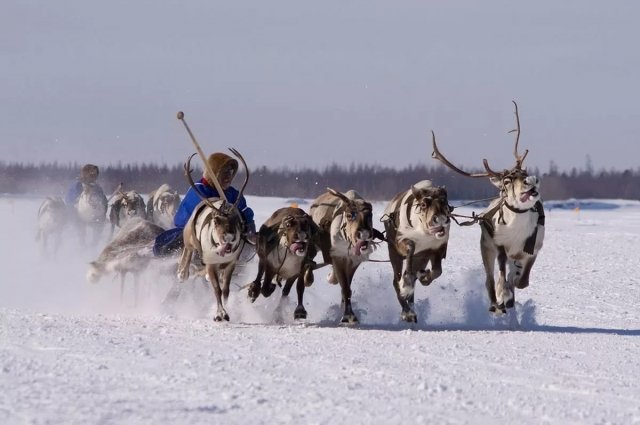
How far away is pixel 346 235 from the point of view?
11336 millimetres

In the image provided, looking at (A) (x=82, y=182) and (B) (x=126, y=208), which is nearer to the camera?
(B) (x=126, y=208)

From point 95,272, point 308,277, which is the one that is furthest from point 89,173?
point 308,277

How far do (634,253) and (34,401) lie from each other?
22569 mm

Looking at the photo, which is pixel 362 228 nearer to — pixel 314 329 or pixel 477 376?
pixel 314 329

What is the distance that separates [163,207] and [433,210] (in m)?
9.32

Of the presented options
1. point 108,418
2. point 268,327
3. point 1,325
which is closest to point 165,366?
point 108,418

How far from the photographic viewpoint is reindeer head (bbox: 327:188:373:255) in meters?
11.1

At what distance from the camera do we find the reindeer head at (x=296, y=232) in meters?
11.1

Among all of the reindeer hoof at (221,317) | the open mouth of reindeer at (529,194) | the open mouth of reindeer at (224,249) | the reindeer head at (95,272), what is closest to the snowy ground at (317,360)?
the reindeer hoof at (221,317)

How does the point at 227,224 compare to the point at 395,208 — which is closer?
the point at 227,224

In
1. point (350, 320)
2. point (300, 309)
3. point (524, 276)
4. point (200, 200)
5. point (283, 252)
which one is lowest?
point (350, 320)

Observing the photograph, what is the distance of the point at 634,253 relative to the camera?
27344 millimetres

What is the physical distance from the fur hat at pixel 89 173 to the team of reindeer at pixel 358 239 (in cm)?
843

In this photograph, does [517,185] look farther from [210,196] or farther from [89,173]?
[89,173]
